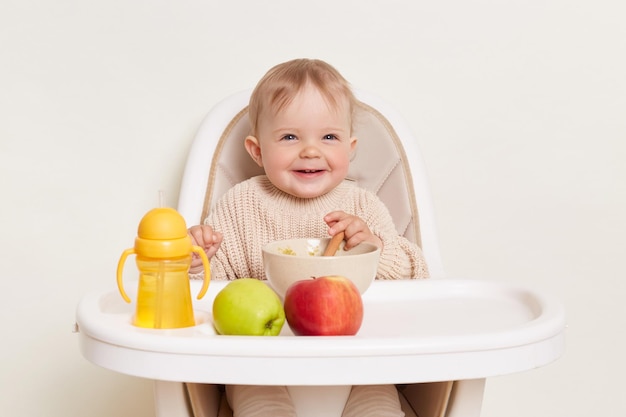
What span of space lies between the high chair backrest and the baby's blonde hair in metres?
0.14

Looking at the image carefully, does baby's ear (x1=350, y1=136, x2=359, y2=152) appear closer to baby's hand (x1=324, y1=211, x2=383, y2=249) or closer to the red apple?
baby's hand (x1=324, y1=211, x2=383, y2=249)

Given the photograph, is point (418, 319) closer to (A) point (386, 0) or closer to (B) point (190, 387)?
(B) point (190, 387)

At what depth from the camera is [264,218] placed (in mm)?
1622

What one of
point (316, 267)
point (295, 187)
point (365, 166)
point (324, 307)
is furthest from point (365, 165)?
point (324, 307)

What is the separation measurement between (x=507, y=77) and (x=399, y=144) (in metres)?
0.48

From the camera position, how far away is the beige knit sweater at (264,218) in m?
1.60


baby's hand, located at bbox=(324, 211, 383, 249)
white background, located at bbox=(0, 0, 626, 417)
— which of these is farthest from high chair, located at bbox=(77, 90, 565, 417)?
white background, located at bbox=(0, 0, 626, 417)

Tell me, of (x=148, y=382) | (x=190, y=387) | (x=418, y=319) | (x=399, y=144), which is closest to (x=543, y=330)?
(x=418, y=319)

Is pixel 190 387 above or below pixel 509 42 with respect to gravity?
below

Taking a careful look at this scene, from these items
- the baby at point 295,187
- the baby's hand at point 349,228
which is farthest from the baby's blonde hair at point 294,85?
the baby's hand at point 349,228

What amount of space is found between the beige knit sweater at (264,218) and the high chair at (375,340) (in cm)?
7

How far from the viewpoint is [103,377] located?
2.09 metres

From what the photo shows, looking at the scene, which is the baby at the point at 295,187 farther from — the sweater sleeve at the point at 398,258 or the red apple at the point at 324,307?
the red apple at the point at 324,307

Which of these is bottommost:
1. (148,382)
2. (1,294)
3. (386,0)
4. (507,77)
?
(148,382)
